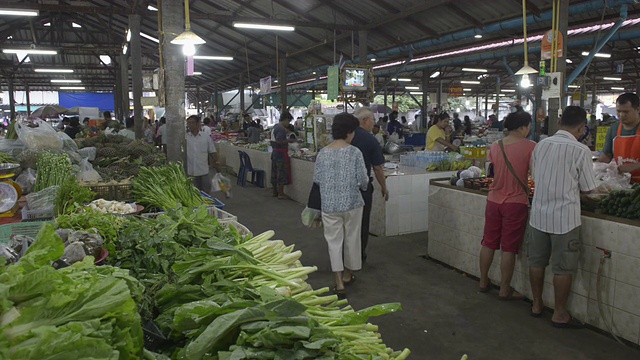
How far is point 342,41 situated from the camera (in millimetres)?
15539

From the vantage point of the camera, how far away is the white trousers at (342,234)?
4.64 meters

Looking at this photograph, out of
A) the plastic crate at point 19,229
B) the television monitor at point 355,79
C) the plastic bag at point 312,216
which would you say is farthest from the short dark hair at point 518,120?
the television monitor at point 355,79

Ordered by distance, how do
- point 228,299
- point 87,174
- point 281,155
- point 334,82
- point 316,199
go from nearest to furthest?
point 228,299 → point 316,199 → point 87,174 → point 281,155 → point 334,82

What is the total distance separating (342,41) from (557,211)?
12.8 m

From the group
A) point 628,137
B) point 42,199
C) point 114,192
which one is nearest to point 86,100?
point 114,192

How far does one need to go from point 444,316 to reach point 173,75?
5.13 meters

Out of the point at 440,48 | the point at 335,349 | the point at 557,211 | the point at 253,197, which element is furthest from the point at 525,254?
the point at 440,48

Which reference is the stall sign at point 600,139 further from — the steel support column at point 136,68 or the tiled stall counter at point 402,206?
the steel support column at point 136,68

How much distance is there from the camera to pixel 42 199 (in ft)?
14.4

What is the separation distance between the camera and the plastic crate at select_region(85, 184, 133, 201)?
5.12 m

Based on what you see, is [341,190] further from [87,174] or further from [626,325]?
[87,174]

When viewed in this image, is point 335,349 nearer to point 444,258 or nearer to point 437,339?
point 437,339

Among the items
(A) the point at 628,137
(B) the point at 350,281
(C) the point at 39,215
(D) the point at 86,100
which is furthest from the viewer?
(D) the point at 86,100

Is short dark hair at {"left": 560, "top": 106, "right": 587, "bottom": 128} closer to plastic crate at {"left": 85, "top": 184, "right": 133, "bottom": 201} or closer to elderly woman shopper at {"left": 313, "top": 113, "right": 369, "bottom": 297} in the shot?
elderly woman shopper at {"left": 313, "top": 113, "right": 369, "bottom": 297}
